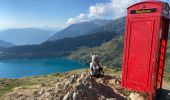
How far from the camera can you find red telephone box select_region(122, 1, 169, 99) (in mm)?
11781

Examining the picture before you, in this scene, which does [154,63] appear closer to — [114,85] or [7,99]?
[114,85]

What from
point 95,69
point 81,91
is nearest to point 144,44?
point 95,69

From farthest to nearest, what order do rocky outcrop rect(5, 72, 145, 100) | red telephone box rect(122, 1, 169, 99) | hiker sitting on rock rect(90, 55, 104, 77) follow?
hiker sitting on rock rect(90, 55, 104, 77) < red telephone box rect(122, 1, 169, 99) < rocky outcrop rect(5, 72, 145, 100)

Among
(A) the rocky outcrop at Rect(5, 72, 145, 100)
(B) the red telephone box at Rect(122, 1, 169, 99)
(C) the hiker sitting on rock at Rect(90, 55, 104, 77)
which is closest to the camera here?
(A) the rocky outcrop at Rect(5, 72, 145, 100)

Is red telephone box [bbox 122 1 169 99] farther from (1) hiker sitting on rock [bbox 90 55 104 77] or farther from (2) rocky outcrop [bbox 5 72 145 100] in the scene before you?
(1) hiker sitting on rock [bbox 90 55 104 77]

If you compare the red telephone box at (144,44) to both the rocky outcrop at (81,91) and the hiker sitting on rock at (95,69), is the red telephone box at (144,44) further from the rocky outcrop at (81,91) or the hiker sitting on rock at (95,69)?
the hiker sitting on rock at (95,69)

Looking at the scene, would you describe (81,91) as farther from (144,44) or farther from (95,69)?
(95,69)

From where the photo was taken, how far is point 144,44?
12.2m

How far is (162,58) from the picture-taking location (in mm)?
13867

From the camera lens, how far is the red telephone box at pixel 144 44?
464 inches

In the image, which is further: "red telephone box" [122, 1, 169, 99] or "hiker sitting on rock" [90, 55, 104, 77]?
"hiker sitting on rock" [90, 55, 104, 77]

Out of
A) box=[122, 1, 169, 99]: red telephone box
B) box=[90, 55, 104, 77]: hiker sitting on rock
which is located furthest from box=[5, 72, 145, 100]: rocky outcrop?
box=[90, 55, 104, 77]: hiker sitting on rock

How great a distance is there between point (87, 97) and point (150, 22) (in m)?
4.78

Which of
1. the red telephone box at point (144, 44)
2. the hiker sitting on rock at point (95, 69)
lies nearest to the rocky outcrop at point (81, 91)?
the red telephone box at point (144, 44)
